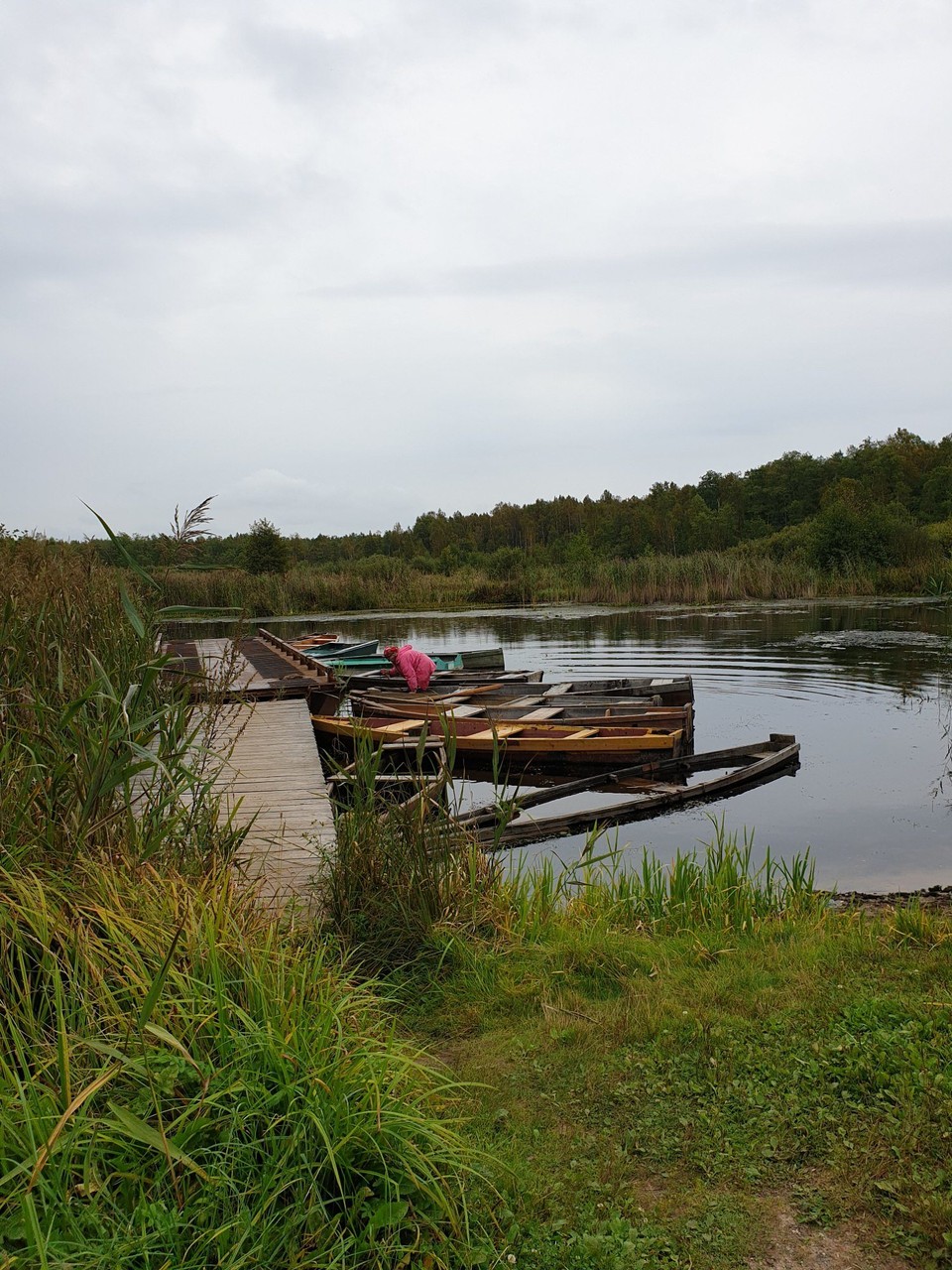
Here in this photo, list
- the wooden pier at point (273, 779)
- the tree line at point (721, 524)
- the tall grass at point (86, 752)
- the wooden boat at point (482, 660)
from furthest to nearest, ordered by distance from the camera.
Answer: the tree line at point (721, 524) → the wooden boat at point (482, 660) → the wooden pier at point (273, 779) → the tall grass at point (86, 752)

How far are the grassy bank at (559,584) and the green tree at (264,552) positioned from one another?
3.31 feet

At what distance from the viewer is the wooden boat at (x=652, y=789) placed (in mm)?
8062

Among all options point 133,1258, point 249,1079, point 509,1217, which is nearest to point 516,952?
point 509,1217

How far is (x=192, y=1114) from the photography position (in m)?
2.29

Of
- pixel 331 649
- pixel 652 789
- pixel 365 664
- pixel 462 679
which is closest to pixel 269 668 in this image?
pixel 365 664

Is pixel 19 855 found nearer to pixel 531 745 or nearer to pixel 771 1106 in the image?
pixel 771 1106

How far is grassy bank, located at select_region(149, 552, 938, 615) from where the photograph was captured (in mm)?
36344

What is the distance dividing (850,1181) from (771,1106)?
397mm

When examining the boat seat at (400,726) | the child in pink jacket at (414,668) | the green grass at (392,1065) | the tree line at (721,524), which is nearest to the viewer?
the green grass at (392,1065)

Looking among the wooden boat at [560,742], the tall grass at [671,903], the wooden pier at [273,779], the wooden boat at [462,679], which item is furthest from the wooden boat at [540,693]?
the tall grass at [671,903]

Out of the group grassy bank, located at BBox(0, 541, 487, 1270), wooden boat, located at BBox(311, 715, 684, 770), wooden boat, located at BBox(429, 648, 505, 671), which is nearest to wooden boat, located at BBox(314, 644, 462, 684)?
wooden boat, located at BBox(429, 648, 505, 671)

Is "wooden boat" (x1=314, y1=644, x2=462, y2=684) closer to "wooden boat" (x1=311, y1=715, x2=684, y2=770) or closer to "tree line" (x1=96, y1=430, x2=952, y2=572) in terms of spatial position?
"wooden boat" (x1=311, y1=715, x2=684, y2=770)

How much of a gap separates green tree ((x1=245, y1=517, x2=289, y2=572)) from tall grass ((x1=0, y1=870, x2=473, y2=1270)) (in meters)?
42.9

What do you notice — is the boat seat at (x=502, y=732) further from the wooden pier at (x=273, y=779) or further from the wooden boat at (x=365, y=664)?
the wooden boat at (x=365, y=664)
